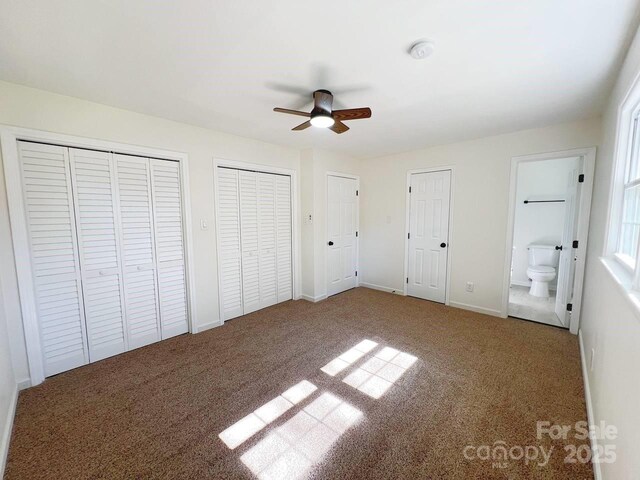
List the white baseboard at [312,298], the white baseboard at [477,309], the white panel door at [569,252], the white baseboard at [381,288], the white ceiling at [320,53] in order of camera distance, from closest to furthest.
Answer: the white ceiling at [320,53] < the white panel door at [569,252] < the white baseboard at [477,309] < the white baseboard at [312,298] < the white baseboard at [381,288]

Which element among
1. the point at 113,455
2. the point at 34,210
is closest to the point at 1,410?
the point at 113,455

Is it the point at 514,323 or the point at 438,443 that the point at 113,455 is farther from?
the point at 514,323

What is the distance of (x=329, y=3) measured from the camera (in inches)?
51.1

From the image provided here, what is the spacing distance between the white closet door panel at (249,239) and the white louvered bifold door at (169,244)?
0.77 metres

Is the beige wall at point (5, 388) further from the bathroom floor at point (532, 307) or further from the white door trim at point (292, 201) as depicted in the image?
the bathroom floor at point (532, 307)

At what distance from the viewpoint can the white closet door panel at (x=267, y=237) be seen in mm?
3746

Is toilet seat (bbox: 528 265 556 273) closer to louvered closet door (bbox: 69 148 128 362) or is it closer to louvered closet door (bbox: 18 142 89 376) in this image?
louvered closet door (bbox: 69 148 128 362)

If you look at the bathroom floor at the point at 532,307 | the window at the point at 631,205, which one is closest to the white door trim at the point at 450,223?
the bathroom floor at the point at 532,307

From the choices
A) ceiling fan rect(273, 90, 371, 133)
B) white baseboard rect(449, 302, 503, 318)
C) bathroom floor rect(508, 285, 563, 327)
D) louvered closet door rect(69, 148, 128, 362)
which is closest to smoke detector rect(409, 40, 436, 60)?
ceiling fan rect(273, 90, 371, 133)

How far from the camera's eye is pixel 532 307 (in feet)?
12.7

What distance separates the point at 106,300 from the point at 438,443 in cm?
300

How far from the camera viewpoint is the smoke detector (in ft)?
5.14

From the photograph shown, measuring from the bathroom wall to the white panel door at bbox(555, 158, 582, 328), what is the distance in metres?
1.09

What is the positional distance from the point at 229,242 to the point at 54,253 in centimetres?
160
